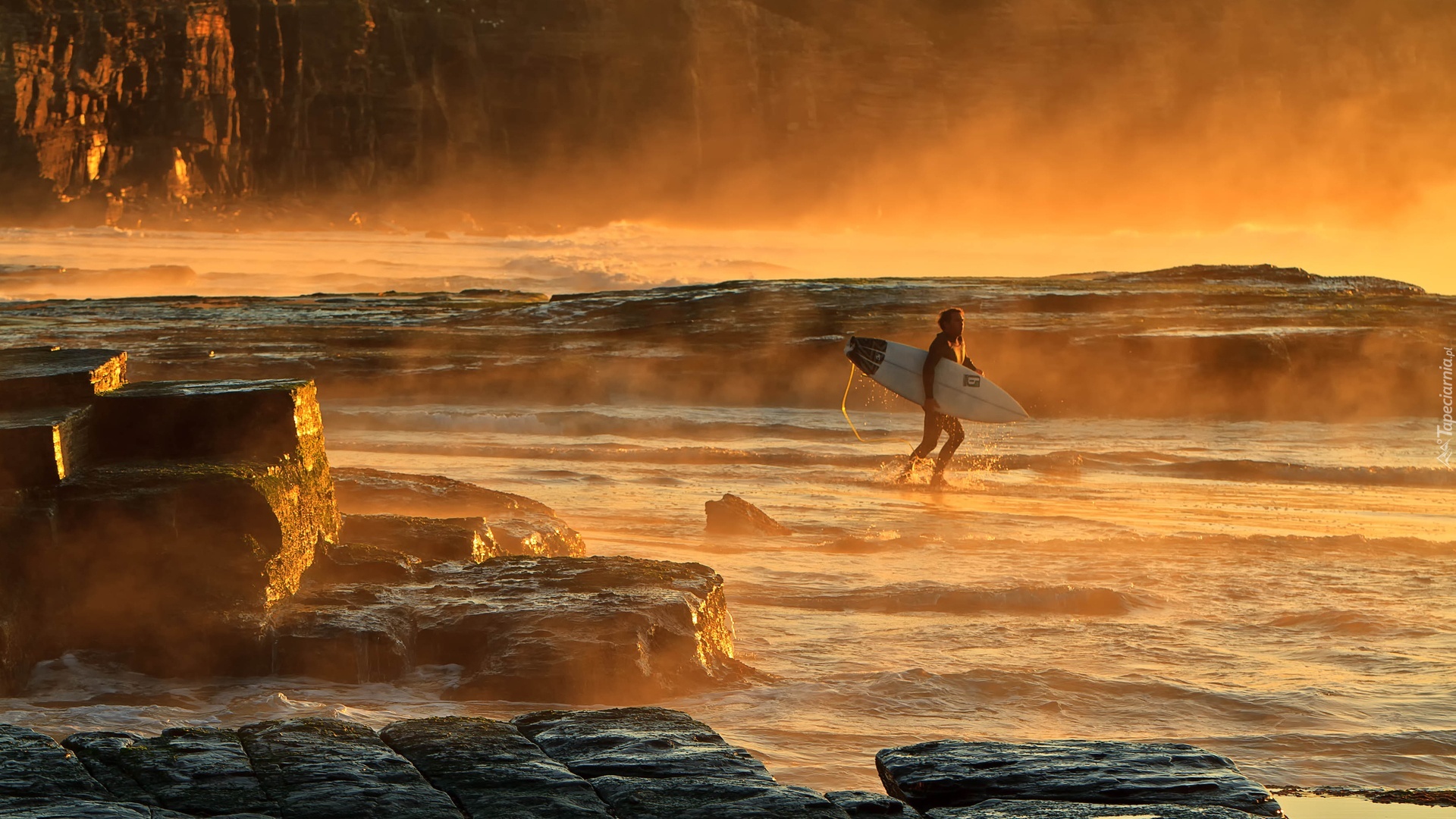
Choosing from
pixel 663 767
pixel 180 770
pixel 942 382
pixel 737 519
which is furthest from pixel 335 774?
pixel 942 382

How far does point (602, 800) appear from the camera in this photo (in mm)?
3207

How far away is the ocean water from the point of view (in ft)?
16.2

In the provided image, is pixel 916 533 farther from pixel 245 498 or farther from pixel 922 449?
pixel 245 498

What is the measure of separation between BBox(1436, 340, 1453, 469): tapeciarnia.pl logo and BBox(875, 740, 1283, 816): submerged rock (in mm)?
12235

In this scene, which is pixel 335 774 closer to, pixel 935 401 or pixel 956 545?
pixel 956 545

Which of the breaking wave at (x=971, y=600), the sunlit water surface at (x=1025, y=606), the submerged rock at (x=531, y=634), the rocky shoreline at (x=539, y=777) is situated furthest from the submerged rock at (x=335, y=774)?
the breaking wave at (x=971, y=600)

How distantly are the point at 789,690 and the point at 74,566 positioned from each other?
2754 mm

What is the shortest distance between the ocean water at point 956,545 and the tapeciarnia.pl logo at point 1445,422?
0.23 metres

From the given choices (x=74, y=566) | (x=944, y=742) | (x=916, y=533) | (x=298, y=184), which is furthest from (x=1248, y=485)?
(x=298, y=184)

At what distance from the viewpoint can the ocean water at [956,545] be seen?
16.2 feet

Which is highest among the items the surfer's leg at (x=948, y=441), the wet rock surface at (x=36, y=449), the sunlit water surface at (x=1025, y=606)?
the wet rock surface at (x=36, y=449)

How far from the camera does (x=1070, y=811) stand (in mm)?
3262

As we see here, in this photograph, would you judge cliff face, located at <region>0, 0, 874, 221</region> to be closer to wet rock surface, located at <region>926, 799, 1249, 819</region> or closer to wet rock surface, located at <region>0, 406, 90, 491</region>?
wet rock surface, located at <region>0, 406, 90, 491</region>

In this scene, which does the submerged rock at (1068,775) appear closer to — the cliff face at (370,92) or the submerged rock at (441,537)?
the submerged rock at (441,537)
